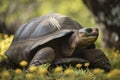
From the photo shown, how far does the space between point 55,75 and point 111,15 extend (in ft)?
14.2

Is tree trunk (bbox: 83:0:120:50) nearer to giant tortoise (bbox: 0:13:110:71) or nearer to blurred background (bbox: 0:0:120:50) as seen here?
giant tortoise (bbox: 0:13:110:71)

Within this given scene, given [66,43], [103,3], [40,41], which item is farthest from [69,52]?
[103,3]

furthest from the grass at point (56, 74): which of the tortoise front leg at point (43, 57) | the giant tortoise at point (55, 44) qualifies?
the giant tortoise at point (55, 44)

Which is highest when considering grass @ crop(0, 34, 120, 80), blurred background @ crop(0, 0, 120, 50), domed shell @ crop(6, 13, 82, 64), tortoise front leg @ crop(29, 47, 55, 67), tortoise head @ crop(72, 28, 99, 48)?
blurred background @ crop(0, 0, 120, 50)

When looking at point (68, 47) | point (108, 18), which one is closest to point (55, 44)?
point (68, 47)

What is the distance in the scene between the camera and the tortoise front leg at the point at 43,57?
15.2 feet

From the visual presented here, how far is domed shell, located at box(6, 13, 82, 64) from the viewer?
495cm

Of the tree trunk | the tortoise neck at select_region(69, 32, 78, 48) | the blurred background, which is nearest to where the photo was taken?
the tortoise neck at select_region(69, 32, 78, 48)

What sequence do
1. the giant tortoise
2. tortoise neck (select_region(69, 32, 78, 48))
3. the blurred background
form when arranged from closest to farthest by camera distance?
the giant tortoise, tortoise neck (select_region(69, 32, 78, 48)), the blurred background

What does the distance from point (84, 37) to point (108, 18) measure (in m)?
3.85

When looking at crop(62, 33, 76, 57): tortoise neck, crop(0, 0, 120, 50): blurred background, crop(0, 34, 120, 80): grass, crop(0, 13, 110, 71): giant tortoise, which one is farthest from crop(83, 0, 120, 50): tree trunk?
crop(0, 0, 120, 50): blurred background

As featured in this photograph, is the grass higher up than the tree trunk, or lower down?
lower down

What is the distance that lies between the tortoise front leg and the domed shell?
13 cm

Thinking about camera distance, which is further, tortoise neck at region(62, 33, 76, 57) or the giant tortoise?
tortoise neck at region(62, 33, 76, 57)
